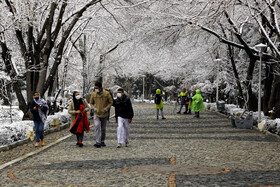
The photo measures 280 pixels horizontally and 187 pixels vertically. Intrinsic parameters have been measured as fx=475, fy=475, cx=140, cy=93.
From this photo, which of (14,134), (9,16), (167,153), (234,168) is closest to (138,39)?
(9,16)

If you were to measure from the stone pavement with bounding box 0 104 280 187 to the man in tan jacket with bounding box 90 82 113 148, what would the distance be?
1.28 feet

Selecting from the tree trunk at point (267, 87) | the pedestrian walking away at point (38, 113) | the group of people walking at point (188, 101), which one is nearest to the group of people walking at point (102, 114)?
the pedestrian walking away at point (38, 113)

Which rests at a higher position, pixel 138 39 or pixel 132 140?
pixel 138 39

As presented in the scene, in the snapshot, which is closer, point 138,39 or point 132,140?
point 132,140

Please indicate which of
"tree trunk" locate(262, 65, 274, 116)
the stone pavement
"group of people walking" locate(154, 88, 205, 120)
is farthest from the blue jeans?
"tree trunk" locate(262, 65, 274, 116)

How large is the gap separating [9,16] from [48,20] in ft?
5.15

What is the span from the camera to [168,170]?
8789 millimetres

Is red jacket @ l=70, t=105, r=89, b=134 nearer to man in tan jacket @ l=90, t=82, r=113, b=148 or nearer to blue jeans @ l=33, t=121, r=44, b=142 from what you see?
man in tan jacket @ l=90, t=82, r=113, b=148

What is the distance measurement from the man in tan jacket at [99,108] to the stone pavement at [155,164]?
389 mm

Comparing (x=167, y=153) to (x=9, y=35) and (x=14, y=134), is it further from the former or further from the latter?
(x=9, y=35)

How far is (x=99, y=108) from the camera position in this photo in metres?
13.4

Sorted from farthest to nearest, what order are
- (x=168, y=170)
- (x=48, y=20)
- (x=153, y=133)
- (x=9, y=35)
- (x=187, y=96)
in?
1. (x=187, y=96)
2. (x=9, y=35)
3. (x=48, y=20)
4. (x=153, y=133)
5. (x=168, y=170)

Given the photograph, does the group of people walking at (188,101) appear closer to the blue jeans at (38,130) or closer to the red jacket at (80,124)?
Result: the red jacket at (80,124)

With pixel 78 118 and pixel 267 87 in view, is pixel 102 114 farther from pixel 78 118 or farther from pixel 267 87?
pixel 267 87
